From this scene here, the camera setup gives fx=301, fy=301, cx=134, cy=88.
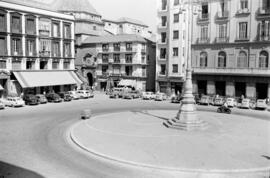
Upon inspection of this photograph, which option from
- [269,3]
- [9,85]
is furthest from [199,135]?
[9,85]

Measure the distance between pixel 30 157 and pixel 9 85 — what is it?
106 ft

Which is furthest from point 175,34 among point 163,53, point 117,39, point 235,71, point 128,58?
point 117,39

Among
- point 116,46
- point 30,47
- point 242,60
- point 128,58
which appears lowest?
point 242,60

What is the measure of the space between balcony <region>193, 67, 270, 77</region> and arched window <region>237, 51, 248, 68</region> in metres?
0.70

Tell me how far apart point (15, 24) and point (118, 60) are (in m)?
23.2

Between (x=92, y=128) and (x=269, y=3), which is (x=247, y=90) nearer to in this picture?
(x=269, y=3)

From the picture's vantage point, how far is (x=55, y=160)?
17.3 meters

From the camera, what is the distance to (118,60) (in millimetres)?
65000

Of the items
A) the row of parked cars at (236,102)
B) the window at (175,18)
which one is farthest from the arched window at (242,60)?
the window at (175,18)

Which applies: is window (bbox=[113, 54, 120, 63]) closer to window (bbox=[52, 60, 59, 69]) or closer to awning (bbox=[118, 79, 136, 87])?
awning (bbox=[118, 79, 136, 87])

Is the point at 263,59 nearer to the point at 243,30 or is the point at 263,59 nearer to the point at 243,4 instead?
the point at 243,30

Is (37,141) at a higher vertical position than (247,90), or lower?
lower

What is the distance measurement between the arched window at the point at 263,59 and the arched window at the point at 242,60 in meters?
2.23

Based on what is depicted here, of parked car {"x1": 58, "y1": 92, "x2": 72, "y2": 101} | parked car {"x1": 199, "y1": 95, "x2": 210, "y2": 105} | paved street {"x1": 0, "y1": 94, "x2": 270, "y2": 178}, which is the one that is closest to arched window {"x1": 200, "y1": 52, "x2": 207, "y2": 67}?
parked car {"x1": 199, "y1": 95, "x2": 210, "y2": 105}
